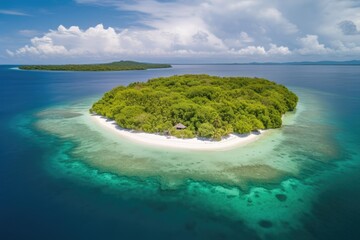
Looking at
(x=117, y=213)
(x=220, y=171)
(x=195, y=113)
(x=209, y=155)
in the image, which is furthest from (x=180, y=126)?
(x=117, y=213)

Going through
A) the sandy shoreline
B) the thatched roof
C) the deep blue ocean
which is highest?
the thatched roof

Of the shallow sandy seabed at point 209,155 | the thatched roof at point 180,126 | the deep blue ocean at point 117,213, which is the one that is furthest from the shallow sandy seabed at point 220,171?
the thatched roof at point 180,126

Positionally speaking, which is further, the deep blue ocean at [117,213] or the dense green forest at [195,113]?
the dense green forest at [195,113]

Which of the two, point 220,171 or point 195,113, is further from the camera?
point 195,113

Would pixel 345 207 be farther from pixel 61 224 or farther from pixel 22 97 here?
pixel 22 97

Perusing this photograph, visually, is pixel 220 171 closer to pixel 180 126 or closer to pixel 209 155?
pixel 209 155

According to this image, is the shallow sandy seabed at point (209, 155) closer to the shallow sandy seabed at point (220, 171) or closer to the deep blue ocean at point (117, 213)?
the shallow sandy seabed at point (220, 171)

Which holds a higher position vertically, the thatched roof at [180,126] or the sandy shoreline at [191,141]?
the thatched roof at [180,126]

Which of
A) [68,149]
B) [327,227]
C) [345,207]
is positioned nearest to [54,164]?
[68,149]

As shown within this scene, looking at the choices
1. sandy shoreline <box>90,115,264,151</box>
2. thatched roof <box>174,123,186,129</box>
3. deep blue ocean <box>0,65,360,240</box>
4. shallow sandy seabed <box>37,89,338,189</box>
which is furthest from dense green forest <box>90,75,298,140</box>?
deep blue ocean <box>0,65,360,240</box>

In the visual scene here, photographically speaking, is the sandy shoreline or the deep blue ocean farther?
the sandy shoreline

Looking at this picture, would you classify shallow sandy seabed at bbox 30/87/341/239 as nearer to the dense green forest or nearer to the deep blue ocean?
the deep blue ocean

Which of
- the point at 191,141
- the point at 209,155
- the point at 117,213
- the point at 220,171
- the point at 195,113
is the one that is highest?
the point at 195,113
